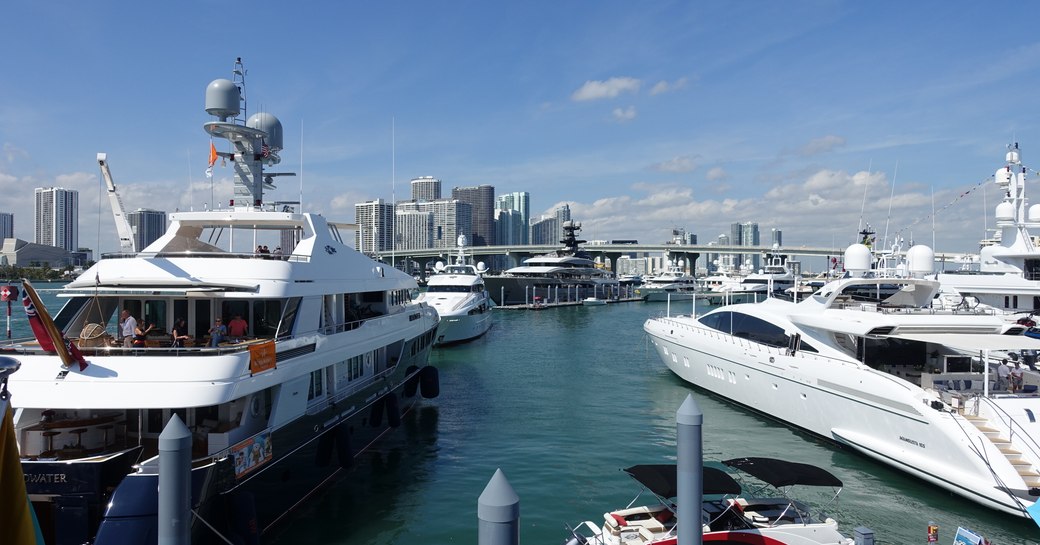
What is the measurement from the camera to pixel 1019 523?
11.8m

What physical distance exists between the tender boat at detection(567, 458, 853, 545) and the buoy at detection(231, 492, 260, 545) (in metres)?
4.64

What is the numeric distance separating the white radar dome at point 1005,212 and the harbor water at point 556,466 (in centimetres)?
1784

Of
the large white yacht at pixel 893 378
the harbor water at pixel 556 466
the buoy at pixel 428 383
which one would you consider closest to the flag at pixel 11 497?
the harbor water at pixel 556 466

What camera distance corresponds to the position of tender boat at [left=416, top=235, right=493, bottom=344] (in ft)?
125

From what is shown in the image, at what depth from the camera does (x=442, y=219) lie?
18200cm

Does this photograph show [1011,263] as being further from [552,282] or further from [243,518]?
[552,282]

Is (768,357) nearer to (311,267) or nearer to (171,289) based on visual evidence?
(311,267)

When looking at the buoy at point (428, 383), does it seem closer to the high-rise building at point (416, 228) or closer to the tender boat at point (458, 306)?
the tender boat at point (458, 306)

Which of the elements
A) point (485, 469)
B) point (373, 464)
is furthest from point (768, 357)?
point (373, 464)

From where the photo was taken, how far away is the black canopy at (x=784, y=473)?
992 centimetres

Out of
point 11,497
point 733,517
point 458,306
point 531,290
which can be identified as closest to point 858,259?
point 733,517

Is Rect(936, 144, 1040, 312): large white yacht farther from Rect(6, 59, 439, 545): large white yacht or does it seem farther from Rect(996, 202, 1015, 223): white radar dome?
Rect(6, 59, 439, 545): large white yacht

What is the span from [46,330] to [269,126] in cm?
1317

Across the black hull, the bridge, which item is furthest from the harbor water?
the bridge
